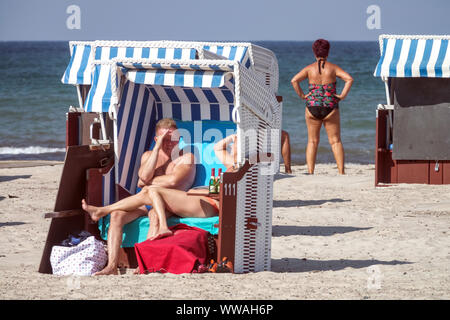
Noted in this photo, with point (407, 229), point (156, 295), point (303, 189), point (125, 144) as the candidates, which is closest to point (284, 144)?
point (303, 189)

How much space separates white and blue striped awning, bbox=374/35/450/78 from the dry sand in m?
1.36

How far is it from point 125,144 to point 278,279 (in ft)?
6.27

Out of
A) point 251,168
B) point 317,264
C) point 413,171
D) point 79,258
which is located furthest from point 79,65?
point 251,168

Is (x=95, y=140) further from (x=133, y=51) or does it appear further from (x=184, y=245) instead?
(x=133, y=51)

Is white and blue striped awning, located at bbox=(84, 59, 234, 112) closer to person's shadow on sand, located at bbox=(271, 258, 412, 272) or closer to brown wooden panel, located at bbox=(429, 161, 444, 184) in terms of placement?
person's shadow on sand, located at bbox=(271, 258, 412, 272)

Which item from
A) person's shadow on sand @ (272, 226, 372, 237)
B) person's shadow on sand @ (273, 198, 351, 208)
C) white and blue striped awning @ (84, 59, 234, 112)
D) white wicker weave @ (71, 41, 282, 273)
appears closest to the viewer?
white wicker weave @ (71, 41, 282, 273)

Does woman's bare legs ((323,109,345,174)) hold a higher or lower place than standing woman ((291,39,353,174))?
lower

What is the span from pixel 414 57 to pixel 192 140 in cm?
377

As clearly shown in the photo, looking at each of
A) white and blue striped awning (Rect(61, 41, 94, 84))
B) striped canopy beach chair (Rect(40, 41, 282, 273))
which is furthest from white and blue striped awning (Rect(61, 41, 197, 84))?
white and blue striped awning (Rect(61, 41, 94, 84))

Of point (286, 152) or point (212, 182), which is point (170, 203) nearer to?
point (212, 182)

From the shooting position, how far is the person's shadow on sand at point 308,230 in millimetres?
8058

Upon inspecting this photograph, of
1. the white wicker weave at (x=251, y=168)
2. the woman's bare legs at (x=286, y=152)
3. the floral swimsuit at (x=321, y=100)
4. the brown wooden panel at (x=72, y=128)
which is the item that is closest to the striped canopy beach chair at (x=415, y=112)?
the floral swimsuit at (x=321, y=100)

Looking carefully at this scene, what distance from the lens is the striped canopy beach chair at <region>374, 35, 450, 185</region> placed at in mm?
10359

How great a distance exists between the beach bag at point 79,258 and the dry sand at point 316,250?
19 cm
